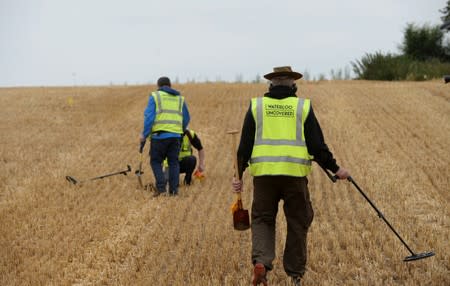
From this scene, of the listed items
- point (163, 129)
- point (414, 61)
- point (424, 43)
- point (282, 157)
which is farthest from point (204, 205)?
point (424, 43)

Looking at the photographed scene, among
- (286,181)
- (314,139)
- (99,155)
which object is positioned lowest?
(99,155)

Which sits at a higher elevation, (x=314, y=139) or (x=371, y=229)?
A: (x=314, y=139)

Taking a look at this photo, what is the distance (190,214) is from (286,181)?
330cm

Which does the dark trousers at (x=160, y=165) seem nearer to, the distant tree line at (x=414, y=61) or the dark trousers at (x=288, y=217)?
the dark trousers at (x=288, y=217)

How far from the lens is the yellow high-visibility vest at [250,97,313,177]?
544 cm

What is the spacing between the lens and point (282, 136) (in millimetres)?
5461

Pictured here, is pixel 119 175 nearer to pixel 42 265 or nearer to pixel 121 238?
pixel 121 238

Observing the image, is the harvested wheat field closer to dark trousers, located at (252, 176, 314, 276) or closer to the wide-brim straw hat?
dark trousers, located at (252, 176, 314, 276)

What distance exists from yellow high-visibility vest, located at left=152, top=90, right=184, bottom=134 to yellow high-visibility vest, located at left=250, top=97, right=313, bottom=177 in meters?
4.59

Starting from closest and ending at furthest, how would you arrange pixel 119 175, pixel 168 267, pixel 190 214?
pixel 168 267
pixel 190 214
pixel 119 175

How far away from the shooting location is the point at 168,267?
20.6 feet

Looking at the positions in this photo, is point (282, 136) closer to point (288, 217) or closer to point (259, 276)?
point (288, 217)

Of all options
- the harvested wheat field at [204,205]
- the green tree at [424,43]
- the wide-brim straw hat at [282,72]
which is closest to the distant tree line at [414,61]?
the green tree at [424,43]


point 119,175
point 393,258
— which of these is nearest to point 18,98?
point 119,175
